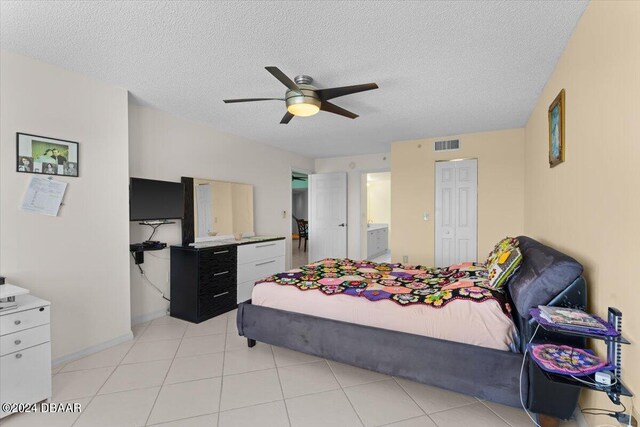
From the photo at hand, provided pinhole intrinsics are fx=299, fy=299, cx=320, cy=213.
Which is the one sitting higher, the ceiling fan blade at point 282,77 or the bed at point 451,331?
the ceiling fan blade at point 282,77

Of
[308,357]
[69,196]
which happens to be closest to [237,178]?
[69,196]

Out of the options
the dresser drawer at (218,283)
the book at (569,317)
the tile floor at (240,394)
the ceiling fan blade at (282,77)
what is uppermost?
the ceiling fan blade at (282,77)

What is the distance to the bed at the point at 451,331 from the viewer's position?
5.39 feet

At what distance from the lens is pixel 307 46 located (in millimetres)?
2123

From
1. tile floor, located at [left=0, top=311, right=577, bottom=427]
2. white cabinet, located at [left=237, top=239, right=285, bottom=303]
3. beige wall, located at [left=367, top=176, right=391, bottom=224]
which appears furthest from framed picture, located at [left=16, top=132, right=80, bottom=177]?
beige wall, located at [left=367, top=176, right=391, bottom=224]

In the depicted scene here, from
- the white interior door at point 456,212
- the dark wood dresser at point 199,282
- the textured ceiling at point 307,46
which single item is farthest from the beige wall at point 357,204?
the dark wood dresser at point 199,282

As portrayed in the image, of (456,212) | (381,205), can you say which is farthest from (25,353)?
(381,205)

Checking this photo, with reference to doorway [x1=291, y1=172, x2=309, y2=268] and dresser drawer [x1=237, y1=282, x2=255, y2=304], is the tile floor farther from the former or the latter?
doorway [x1=291, y1=172, x2=309, y2=268]

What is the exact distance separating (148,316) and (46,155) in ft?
6.50

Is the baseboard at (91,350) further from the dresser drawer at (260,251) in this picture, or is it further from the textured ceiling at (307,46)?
the textured ceiling at (307,46)

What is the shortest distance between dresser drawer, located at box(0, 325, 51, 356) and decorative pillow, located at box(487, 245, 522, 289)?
3.09 m

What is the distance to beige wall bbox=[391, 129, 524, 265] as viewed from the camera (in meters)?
4.32

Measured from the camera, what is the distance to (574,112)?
198cm

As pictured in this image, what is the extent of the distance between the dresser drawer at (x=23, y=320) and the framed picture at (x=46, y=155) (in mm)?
1085
